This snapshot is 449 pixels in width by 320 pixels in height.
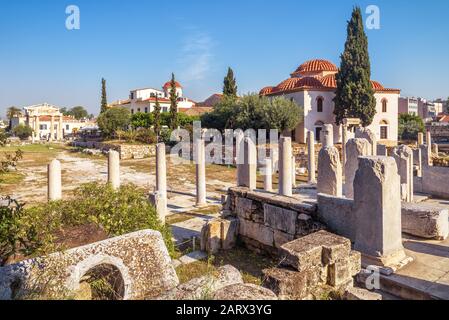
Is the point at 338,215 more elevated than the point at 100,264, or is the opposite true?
the point at 100,264

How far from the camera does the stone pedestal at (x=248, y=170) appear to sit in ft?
41.6

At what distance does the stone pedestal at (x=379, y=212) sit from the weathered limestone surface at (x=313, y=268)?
616mm

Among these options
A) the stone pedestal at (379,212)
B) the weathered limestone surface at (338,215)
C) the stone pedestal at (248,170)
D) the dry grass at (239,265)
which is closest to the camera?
the stone pedestal at (379,212)

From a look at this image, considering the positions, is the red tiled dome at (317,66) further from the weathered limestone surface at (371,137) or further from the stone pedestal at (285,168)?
the stone pedestal at (285,168)

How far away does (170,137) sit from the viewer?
36125 mm

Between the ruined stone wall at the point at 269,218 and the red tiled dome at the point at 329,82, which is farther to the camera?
the red tiled dome at the point at 329,82

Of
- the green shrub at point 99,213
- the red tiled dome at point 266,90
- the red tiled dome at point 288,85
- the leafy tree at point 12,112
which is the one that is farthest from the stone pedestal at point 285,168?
the leafy tree at point 12,112

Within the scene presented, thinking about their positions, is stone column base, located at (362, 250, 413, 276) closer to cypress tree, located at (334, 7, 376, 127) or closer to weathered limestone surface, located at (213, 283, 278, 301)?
weathered limestone surface, located at (213, 283, 278, 301)

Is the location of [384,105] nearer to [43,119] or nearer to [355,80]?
[355,80]

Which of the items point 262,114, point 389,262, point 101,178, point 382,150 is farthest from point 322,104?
point 389,262

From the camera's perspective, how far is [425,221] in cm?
714

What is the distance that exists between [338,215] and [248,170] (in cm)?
614

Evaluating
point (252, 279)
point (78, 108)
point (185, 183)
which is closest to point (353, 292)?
point (252, 279)

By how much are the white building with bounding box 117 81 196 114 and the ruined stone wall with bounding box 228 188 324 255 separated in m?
54.8
